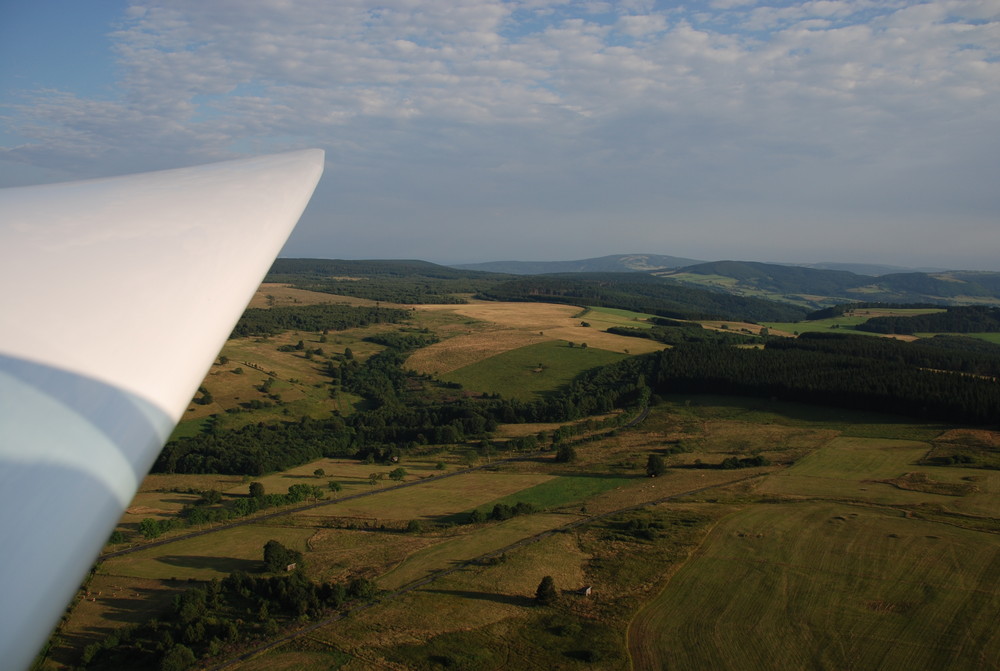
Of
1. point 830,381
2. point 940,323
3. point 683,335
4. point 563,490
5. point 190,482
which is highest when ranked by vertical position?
point 940,323

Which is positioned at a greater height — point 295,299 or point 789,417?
point 295,299

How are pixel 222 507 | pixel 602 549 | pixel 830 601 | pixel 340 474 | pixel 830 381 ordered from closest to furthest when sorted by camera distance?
pixel 830 601 < pixel 602 549 < pixel 222 507 < pixel 340 474 < pixel 830 381

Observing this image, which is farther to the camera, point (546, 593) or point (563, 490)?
point (563, 490)

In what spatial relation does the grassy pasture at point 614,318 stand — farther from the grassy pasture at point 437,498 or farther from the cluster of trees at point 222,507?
the cluster of trees at point 222,507

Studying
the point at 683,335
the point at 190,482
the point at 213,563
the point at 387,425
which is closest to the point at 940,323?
the point at 683,335

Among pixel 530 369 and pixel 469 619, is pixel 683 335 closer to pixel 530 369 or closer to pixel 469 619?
pixel 530 369

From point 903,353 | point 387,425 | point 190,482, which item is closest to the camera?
point 190,482

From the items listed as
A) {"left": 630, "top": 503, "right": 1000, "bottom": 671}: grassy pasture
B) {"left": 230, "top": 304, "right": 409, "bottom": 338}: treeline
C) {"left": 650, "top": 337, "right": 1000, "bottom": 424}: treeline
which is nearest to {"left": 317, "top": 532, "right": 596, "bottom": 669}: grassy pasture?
{"left": 630, "top": 503, "right": 1000, "bottom": 671}: grassy pasture

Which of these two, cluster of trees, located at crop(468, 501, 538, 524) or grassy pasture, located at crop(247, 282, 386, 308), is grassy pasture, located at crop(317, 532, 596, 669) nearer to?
cluster of trees, located at crop(468, 501, 538, 524)
